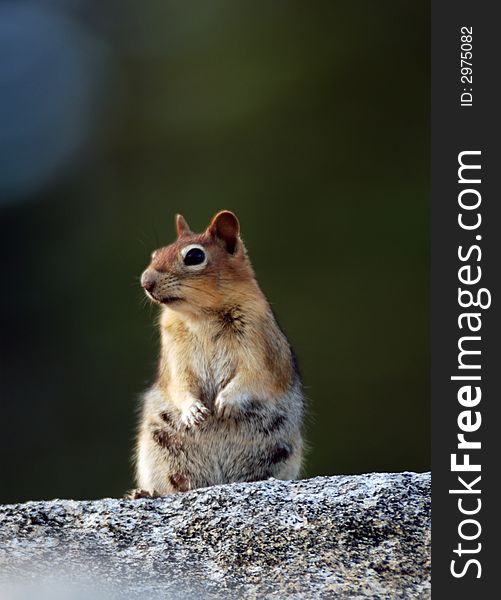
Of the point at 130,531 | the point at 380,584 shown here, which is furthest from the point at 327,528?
the point at 130,531

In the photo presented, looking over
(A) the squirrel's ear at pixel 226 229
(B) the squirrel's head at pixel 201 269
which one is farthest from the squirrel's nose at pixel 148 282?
(A) the squirrel's ear at pixel 226 229

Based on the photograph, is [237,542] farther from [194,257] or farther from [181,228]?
[181,228]

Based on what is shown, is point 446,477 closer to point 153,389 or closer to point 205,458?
point 205,458

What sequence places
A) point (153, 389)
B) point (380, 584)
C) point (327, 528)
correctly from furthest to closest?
point (153, 389)
point (327, 528)
point (380, 584)

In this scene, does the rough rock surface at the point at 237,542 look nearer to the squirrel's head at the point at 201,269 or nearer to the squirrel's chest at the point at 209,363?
the squirrel's chest at the point at 209,363

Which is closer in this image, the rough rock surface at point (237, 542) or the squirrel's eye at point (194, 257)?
the rough rock surface at point (237, 542)

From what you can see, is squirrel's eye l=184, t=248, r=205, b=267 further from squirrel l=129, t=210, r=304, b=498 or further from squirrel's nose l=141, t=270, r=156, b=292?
squirrel's nose l=141, t=270, r=156, b=292

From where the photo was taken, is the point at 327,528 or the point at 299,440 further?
the point at 299,440
